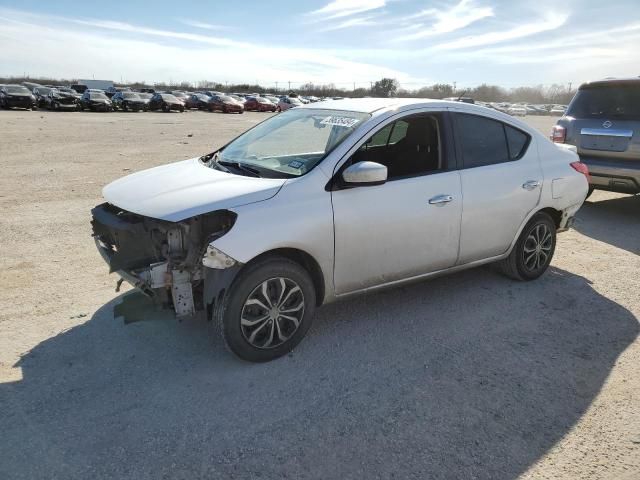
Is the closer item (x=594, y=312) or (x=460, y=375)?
(x=460, y=375)

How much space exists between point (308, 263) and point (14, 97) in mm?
38828

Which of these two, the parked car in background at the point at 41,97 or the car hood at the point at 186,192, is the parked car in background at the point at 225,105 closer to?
the parked car in background at the point at 41,97

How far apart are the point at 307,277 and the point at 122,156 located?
10.8 metres

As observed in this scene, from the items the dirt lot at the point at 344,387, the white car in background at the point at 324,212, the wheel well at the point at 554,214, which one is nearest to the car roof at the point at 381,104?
the white car in background at the point at 324,212

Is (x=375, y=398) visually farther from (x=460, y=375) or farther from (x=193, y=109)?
(x=193, y=109)

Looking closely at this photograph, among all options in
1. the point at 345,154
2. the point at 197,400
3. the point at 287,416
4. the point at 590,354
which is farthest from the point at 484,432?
the point at 345,154

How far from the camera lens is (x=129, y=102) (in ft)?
130

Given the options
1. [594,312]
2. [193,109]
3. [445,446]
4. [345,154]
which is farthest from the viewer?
[193,109]

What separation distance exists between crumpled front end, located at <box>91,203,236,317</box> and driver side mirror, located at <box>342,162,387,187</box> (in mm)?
865

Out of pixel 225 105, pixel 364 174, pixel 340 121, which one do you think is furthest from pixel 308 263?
pixel 225 105

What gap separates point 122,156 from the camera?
42.4 ft

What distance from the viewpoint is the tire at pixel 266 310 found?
3330 millimetres

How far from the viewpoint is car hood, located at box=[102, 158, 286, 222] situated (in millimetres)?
3285

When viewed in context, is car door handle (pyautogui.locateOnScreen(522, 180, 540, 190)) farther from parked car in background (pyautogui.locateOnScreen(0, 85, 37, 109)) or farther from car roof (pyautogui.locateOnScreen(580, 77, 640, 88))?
parked car in background (pyautogui.locateOnScreen(0, 85, 37, 109))
